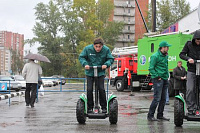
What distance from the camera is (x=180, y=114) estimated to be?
21.3 feet

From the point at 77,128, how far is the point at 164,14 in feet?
173

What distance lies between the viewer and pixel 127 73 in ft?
78.4

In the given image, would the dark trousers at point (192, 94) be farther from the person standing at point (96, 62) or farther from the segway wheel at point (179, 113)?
the person standing at point (96, 62)

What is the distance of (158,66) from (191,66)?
1.20 metres

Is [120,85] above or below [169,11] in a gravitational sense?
below

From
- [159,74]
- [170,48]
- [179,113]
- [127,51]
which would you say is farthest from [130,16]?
[179,113]

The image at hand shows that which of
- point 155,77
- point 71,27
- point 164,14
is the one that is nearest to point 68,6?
point 71,27

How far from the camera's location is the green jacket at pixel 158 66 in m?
7.62

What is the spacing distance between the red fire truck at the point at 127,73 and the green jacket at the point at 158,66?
14991mm

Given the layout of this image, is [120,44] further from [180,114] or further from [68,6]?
[180,114]

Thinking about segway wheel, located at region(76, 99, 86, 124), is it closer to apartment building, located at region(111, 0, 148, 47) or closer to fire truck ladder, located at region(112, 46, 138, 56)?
fire truck ladder, located at region(112, 46, 138, 56)

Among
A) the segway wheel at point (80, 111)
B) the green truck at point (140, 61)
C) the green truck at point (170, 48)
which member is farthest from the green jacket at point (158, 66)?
the green truck at point (140, 61)

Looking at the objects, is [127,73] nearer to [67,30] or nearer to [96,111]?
[96,111]

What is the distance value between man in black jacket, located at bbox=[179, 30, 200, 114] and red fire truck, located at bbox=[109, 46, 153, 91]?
15978 millimetres
